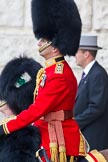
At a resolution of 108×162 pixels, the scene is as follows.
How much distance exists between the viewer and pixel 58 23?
321cm

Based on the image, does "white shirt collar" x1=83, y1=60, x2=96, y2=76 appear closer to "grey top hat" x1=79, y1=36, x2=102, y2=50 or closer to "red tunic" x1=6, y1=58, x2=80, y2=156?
"grey top hat" x1=79, y1=36, x2=102, y2=50

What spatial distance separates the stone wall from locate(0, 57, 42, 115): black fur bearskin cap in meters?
2.25

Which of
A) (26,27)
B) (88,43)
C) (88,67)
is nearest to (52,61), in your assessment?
(88,67)

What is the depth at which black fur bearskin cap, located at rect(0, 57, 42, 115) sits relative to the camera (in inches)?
121

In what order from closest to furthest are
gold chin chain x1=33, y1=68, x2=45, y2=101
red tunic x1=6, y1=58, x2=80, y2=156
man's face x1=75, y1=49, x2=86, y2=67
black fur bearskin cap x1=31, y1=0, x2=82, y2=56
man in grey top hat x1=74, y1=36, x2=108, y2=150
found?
red tunic x1=6, y1=58, x2=80, y2=156 < gold chin chain x1=33, y1=68, x2=45, y2=101 < black fur bearskin cap x1=31, y1=0, x2=82, y2=56 < man in grey top hat x1=74, y1=36, x2=108, y2=150 < man's face x1=75, y1=49, x2=86, y2=67

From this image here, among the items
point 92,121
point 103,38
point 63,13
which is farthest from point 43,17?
point 103,38

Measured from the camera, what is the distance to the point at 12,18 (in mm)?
5609

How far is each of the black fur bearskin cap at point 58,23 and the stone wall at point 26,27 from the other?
2091 mm

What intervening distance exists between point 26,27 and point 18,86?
2564mm

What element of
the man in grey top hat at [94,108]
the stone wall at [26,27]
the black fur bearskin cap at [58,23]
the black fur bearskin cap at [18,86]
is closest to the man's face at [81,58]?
the man in grey top hat at [94,108]

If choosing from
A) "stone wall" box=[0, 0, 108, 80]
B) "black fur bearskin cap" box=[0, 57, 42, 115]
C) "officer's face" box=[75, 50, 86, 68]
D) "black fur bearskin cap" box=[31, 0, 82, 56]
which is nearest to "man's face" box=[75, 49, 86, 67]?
"officer's face" box=[75, 50, 86, 68]

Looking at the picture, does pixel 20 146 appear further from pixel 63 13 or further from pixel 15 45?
pixel 15 45

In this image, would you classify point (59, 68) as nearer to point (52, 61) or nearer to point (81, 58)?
point (52, 61)

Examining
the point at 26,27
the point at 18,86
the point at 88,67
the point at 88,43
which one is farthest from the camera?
the point at 26,27
